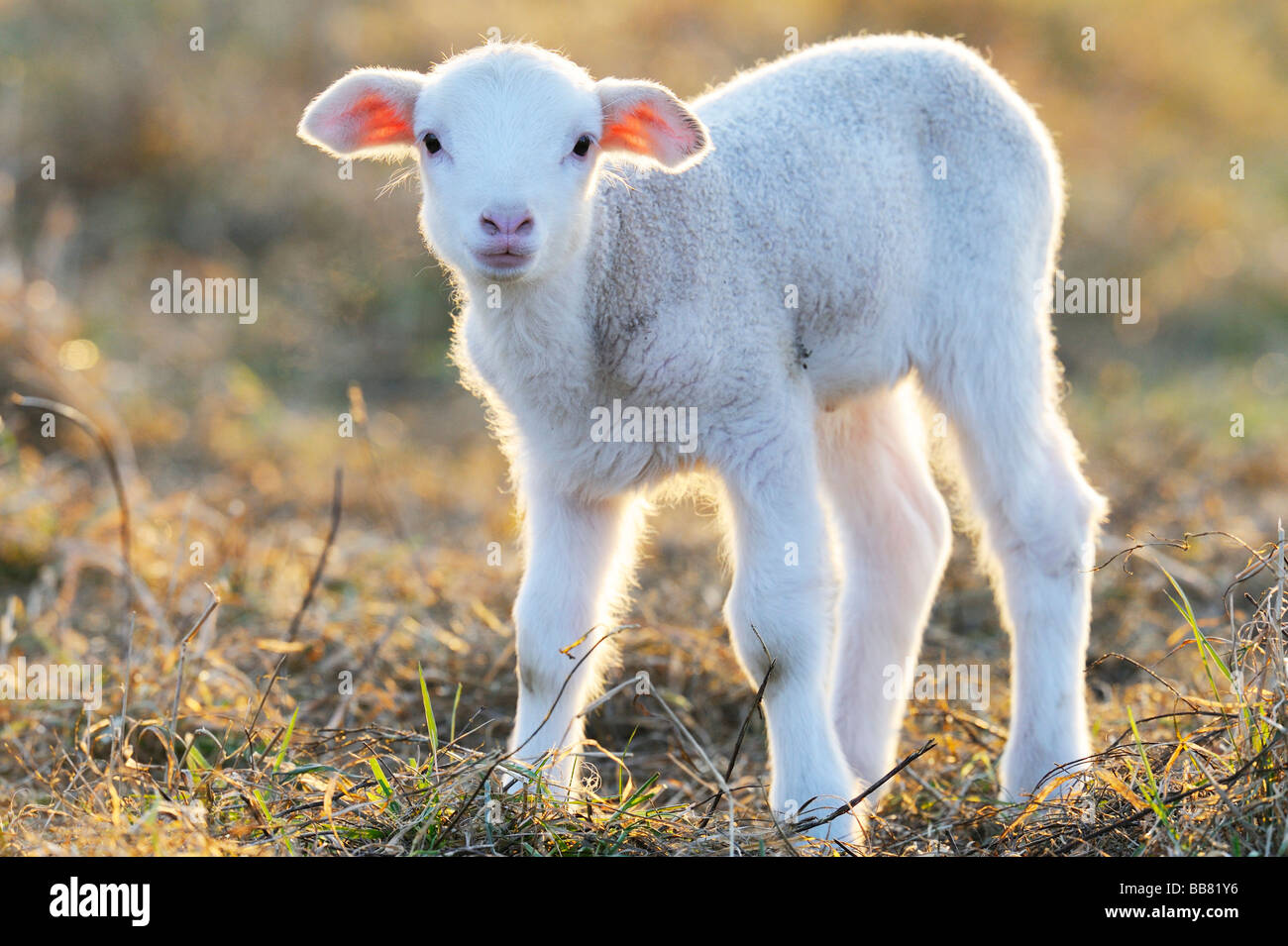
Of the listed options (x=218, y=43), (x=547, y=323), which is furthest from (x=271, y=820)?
(x=218, y=43)

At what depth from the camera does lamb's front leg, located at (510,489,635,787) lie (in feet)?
13.3

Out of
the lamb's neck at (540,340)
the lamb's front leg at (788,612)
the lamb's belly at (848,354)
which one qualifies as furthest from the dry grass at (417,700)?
the lamb's belly at (848,354)

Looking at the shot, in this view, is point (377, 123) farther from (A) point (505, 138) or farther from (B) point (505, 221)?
(B) point (505, 221)

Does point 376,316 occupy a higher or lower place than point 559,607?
higher

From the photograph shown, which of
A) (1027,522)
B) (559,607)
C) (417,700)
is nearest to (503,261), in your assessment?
(559,607)

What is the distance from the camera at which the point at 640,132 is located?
3.70 metres

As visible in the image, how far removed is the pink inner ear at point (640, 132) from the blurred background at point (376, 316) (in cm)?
154

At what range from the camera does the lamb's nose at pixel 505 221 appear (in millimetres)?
3322

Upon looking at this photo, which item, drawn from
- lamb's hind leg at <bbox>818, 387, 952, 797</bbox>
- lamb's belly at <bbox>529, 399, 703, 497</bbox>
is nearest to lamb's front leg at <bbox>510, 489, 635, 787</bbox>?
lamb's belly at <bbox>529, 399, 703, 497</bbox>

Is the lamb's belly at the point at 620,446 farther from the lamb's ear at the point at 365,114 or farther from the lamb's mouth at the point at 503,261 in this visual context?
the lamb's ear at the point at 365,114

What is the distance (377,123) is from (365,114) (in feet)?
0.14

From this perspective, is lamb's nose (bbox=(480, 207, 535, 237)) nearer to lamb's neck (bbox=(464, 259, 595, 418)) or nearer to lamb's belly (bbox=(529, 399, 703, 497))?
lamb's neck (bbox=(464, 259, 595, 418))

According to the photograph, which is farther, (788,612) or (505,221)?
(788,612)
